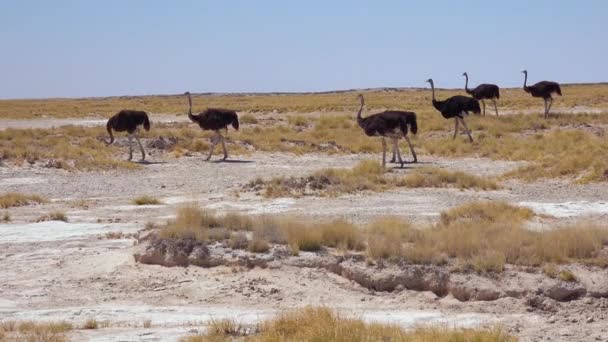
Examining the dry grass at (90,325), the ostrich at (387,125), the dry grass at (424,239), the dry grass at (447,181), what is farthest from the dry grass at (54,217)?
the ostrich at (387,125)

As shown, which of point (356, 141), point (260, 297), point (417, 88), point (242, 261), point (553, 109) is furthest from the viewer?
point (417, 88)

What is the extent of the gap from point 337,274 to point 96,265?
3539mm

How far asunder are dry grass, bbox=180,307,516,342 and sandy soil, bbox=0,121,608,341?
59 centimetres

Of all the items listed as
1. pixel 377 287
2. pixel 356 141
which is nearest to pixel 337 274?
pixel 377 287

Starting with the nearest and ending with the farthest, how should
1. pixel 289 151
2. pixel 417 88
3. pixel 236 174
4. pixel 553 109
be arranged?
pixel 236 174 < pixel 289 151 < pixel 553 109 < pixel 417 88

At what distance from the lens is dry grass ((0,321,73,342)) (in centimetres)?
855

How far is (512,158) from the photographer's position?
28.4m

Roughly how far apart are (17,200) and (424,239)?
10.5 metres

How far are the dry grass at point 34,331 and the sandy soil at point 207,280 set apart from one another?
0.79ft

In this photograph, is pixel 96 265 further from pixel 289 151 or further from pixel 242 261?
pixel 289 151

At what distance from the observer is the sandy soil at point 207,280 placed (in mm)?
9906

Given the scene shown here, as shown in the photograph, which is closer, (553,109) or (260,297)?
(260,297)

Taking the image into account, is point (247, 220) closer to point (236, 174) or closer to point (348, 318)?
point (348, 318)

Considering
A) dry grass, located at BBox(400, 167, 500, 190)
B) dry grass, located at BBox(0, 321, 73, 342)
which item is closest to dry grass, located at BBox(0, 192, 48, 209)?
dry grass, located at BBox(400, 167, 500, 190)
